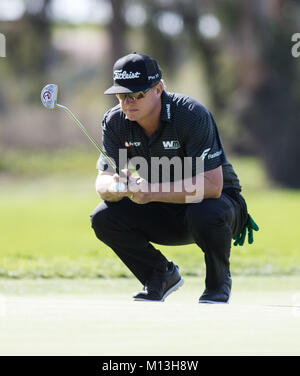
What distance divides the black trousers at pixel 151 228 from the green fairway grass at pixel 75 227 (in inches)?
71.4

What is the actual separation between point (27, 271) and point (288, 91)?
16.9 m

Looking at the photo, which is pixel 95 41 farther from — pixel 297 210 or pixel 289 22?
pixel 297 210

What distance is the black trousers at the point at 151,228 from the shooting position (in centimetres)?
545

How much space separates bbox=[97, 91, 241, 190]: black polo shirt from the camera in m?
5.38

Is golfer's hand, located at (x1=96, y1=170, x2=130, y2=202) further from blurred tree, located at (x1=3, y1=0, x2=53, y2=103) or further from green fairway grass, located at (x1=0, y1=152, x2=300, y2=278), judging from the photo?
blurred tree, located at (x1=3, y1=0, x2=53, y2=103)

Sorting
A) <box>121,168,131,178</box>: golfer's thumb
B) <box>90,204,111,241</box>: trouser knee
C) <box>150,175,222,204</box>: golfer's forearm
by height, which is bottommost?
<box>90,204,111,241</box>: trouser knee

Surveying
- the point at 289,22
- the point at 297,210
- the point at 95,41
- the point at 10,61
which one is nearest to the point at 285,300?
the point at 297,210

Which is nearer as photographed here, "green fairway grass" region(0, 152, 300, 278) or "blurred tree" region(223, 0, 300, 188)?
"green fairway grass" region(0, 152, 300, 278)

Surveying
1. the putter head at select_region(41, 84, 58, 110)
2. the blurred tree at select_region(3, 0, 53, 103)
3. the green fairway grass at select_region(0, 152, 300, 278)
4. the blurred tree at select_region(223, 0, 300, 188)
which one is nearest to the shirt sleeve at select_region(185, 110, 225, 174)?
the putter head at select_region(41, 84, 58, 110)

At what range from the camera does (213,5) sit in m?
26.3

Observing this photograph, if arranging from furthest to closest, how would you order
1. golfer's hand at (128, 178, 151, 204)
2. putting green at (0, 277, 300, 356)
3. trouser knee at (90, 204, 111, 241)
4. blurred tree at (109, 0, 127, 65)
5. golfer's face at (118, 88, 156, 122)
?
1. blurred tree at (109, 0, 127, 65)
2. trouser knee at (90, 204, 111, 241)
3. golfer's face at (118, 88, 156, 122)
4. golfer's hand at (128, 178, 151, 204)
5. putting green at (0, 277, 300, 356)

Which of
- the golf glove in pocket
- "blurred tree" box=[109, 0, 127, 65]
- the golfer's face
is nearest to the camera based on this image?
the golfer's face

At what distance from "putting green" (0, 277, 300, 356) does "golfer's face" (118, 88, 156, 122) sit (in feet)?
3.74

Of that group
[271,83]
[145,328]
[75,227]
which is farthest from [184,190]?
[271,83]
